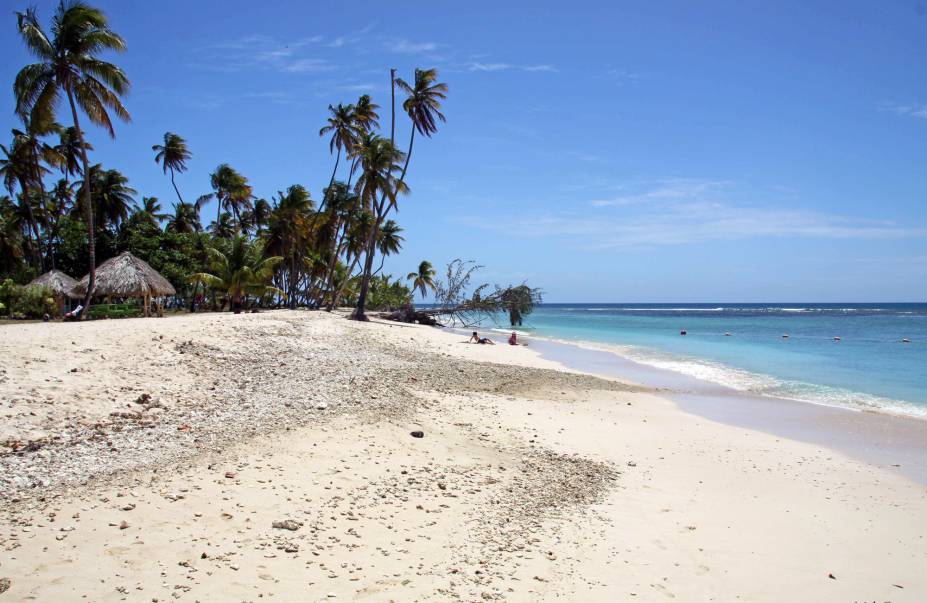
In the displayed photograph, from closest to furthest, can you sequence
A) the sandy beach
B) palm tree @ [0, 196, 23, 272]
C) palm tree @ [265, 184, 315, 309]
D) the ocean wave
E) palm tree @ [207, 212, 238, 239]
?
the sandy beach → the ocean wave → palm tree @ [0, 196, 23, 272] → palm tree @ [265, 184, 315, 309] → palm tree @ [207, 212, 238, 239]

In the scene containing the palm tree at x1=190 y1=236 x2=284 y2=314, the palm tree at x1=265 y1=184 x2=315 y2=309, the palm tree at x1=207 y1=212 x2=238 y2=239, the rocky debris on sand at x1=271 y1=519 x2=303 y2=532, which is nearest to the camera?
the rocky debris on sand at x1=271 y1=519 x2=303 y2=532

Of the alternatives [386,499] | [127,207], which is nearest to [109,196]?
[127,207]

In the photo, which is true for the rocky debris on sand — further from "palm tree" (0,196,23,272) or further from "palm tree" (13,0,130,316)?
"palm tree" (0,196,23,272)

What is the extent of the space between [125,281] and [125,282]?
58mm

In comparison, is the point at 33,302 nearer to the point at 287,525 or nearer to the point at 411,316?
the point at 411,316

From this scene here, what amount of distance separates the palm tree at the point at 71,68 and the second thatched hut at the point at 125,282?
6.87 metres

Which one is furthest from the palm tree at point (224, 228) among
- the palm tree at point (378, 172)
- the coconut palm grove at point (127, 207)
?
the palm tree at point (378, 172)

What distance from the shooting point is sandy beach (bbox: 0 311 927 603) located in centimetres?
443

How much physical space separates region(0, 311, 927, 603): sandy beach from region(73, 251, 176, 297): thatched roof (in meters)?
14.6

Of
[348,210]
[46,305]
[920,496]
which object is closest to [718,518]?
[920,496]

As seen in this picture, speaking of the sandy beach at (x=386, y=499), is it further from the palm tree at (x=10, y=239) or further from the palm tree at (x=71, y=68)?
the palm tree at (x=10, y=239)

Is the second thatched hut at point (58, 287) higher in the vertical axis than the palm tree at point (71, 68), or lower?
lower

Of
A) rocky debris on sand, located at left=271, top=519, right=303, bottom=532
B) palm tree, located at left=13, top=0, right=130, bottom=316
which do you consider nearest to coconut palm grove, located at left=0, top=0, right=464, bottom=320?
palm tree, located at left=13, top=0, right=130, bottom=316

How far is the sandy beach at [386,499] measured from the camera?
4426 mm
